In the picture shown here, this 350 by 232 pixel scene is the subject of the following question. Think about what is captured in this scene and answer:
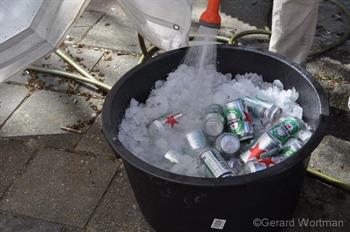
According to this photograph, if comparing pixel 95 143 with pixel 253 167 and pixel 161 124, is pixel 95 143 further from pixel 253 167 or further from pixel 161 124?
pixel 253 167

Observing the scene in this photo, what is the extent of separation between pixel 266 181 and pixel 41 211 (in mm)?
1052

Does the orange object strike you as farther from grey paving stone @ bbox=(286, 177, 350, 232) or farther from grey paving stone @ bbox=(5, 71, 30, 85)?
grey paving stone @ bbox=(5, 71, 30, 85)

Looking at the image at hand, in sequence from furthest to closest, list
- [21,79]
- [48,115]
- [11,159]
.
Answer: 1. [21,79]
2. [48,115]
3. [11,159]

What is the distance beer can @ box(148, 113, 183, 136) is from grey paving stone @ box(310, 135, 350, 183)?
669mm

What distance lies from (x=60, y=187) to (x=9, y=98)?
2.56 feet

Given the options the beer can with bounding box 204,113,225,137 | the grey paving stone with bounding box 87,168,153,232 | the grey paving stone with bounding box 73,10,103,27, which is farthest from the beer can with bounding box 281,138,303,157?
the grey paving stone with bounding box 73,10,103,27

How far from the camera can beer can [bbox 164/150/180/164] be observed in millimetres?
1824

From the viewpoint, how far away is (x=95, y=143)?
93.6 inches

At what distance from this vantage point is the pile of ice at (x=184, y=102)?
6.37 ft

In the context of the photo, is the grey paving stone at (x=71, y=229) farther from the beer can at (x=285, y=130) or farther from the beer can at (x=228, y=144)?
the beer can at (x=285, y=130)

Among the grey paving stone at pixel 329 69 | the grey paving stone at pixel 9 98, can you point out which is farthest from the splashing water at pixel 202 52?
the grey paving stone at pixel 9 98

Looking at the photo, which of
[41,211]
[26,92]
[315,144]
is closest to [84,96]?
[26,92]

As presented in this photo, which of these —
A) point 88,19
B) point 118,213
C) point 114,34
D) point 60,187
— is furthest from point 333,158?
point 88,19

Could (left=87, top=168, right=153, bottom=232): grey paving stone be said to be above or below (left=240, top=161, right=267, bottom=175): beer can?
below
